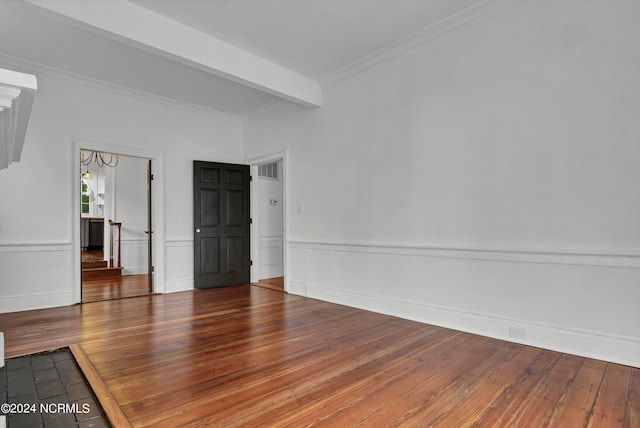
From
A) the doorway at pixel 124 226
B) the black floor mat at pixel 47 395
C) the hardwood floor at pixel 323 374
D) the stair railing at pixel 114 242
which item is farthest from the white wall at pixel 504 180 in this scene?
the stair railing at pixel 114 242

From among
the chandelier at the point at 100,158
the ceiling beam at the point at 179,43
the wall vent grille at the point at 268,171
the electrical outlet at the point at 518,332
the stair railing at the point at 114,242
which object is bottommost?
the electrical outlet at the point at 518,332

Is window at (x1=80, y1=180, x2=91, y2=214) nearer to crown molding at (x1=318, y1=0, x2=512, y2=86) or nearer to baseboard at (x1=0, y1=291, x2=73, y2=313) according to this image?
baseboard at (x1=0, y1=291, x2=73, y2=313)

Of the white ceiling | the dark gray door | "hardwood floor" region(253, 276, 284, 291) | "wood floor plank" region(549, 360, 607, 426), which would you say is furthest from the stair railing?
"wood floor plank" region(549, 360, 607, 426)

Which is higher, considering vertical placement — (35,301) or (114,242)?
(114,242)

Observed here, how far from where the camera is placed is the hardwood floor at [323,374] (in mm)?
1933

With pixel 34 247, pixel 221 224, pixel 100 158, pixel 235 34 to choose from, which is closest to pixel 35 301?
pixel 34 247

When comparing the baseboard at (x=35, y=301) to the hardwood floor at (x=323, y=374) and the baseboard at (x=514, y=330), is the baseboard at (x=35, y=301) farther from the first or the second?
the baseboard at (x=514, y=330)

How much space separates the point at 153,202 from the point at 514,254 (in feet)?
16.3

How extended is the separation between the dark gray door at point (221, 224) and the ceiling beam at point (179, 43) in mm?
2060

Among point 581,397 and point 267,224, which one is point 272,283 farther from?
point 581,397

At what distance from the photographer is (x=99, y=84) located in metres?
4.96

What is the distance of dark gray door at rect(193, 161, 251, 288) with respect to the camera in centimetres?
586

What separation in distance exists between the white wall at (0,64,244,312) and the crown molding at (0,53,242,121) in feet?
0.06

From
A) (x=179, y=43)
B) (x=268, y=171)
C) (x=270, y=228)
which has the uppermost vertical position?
(x=179, y=43)
